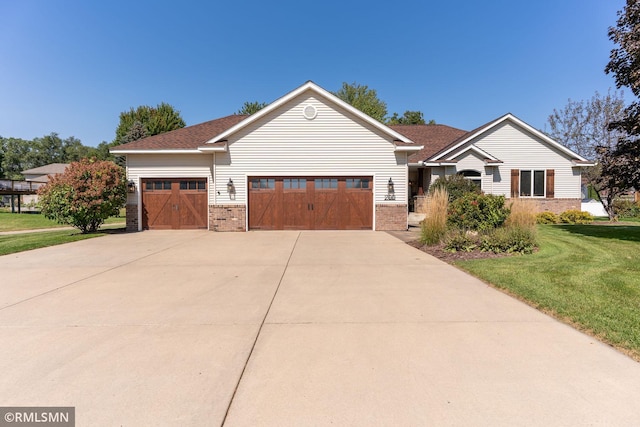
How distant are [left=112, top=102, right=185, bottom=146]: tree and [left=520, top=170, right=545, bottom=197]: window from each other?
34.3 m

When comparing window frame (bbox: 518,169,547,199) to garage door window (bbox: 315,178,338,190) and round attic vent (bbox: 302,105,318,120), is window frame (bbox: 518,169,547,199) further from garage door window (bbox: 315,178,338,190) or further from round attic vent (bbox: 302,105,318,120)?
round attic vent (bbox: 302,105,318,120)

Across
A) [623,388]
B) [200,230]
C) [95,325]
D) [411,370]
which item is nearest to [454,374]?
[411,370]

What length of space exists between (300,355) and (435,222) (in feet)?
24.3

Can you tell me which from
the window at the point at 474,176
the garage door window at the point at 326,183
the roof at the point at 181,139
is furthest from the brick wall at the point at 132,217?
the window at the point at 474,176

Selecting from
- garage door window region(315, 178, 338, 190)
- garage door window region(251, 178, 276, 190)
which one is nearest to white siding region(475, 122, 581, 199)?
garage door window region(315, 178, 338, 190)

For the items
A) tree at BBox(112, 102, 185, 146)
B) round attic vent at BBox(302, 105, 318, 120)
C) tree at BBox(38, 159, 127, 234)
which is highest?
tree at BBox(112, 102, 185, 146)

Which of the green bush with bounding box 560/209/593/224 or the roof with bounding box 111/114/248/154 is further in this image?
the green bush with bounding box 560/209/593/224

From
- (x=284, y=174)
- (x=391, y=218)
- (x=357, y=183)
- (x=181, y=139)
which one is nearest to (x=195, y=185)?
(x=181, y=139)

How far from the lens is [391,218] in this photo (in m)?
14.9

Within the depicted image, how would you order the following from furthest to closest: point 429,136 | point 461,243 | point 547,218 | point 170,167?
point 429,136
point 547,218
point 170,167
point 461,243

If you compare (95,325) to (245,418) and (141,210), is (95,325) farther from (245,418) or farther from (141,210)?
(141,210)

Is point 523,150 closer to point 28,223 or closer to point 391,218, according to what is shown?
point 391,218

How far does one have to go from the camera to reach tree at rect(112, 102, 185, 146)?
36625 millimetres

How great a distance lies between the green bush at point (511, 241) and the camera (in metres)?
8.49
